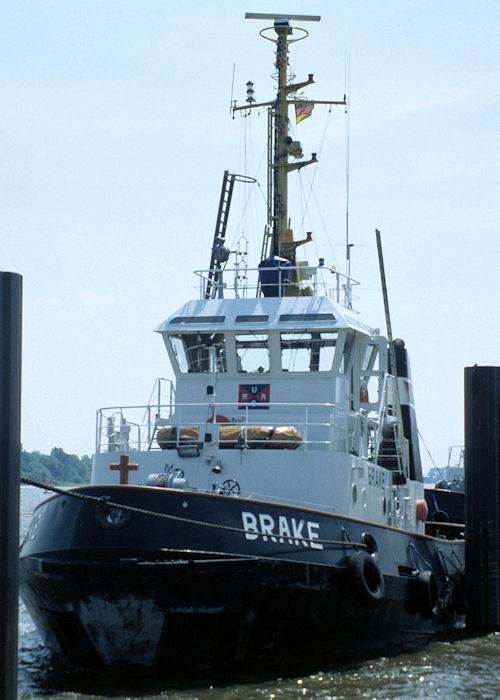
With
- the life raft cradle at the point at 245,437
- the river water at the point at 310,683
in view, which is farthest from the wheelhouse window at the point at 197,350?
the river water at the point at 310,683

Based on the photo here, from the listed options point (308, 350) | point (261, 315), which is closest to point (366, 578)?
point (308, 350)

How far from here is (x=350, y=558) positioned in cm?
1085

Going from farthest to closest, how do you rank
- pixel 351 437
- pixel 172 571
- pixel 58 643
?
pixel 351 437, pixel 58 643, pixel 172 571

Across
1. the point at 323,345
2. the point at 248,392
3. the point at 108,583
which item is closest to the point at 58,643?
the point at 108,583

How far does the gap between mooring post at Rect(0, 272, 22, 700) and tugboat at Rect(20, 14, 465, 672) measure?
201cm

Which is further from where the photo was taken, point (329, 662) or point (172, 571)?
point (329, 662)

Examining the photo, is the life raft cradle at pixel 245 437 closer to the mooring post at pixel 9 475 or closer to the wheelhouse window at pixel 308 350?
the wheelhouse window at pixel 308 350

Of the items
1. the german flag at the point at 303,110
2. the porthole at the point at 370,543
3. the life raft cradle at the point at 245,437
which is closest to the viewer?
the porthole at the point at 370,543

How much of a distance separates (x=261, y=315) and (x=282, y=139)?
13.1ft

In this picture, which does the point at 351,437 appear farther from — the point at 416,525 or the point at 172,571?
the point at 172,571

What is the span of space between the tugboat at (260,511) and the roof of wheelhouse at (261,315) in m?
0.03

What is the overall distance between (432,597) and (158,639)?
446cm

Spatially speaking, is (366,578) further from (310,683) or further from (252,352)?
(252,352)

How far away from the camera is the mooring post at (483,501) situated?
47.7 ft
